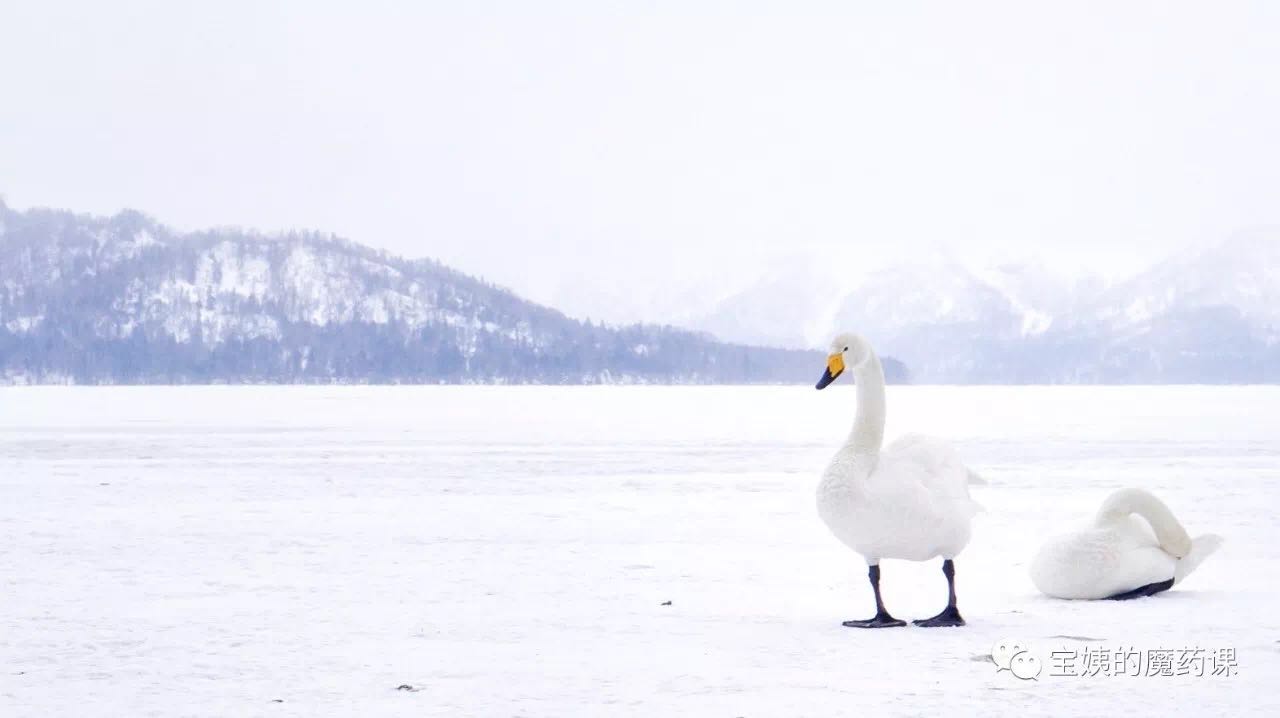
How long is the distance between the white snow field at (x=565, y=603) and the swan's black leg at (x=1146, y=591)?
7.6 inches

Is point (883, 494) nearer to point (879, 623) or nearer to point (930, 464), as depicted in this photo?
point (930, 464)

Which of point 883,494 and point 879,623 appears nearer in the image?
point 883,494

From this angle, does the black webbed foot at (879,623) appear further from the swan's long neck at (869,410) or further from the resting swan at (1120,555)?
the resting swan at (1120,555)

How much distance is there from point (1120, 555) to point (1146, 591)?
1.40 feet

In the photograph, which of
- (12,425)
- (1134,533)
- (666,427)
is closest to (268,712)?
(1134,533)

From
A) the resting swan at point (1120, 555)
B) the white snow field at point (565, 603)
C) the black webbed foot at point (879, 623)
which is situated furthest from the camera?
the resting swan at point (1120, 555)

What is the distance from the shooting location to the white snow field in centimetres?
721

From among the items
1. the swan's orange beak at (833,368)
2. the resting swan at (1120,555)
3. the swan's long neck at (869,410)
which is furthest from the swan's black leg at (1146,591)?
the swan's orange beak at (833,368)

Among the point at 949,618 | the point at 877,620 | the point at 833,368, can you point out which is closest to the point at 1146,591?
the point at 949,618

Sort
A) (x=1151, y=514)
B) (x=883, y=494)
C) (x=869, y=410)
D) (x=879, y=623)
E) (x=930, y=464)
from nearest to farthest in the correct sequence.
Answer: (x=883, y=494)
(x=879, y=623)
(x=869, y=410)
(x=930, y=464)
(x=1151, y=514)

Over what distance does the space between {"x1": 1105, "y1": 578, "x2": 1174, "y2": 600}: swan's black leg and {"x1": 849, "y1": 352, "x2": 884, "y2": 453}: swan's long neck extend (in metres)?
2.10

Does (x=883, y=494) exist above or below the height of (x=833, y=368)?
below

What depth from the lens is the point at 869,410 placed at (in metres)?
9.21

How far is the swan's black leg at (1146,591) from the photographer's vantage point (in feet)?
32.9
